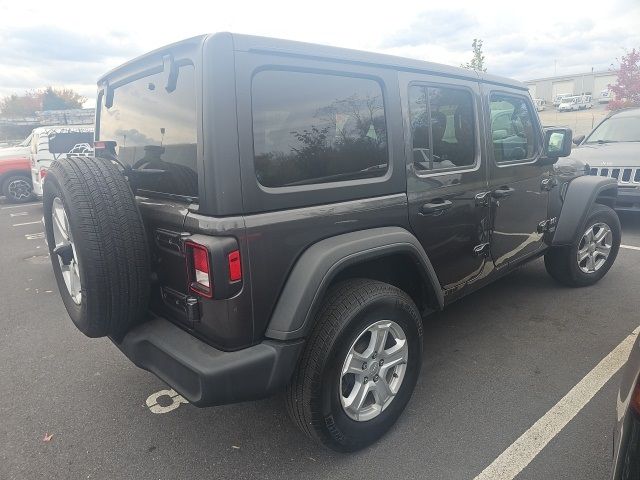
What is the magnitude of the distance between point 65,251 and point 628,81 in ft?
104

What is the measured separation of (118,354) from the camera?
3398 millimetres

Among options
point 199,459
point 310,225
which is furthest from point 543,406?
point 199,459

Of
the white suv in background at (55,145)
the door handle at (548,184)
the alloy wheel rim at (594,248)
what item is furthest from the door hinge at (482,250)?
the white suv in background at (55,145)

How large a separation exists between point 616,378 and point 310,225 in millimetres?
2287

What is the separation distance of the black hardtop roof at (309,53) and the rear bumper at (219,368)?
128 centimetres

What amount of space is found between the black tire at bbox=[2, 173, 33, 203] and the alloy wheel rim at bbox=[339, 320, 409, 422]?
12418 mm

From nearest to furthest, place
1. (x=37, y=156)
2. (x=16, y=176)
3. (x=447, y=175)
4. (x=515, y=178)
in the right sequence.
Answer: (x=447, y=175)
(x=515, y=178)
(x=37, y=156)
(x=16, y=176)

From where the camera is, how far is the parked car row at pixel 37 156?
30.9 ft

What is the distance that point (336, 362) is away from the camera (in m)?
Answer: 2.10

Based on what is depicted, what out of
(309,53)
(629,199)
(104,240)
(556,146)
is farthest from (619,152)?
(104,240)

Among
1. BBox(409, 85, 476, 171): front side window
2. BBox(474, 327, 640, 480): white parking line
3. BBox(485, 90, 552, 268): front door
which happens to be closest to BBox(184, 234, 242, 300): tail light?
BBox(409, 85, 476, 171): front side window

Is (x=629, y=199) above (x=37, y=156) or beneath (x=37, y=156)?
Answer: beneath

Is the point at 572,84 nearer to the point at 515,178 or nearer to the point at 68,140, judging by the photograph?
the point at 68,140

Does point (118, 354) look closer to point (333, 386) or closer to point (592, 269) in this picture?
point (333, 386)
